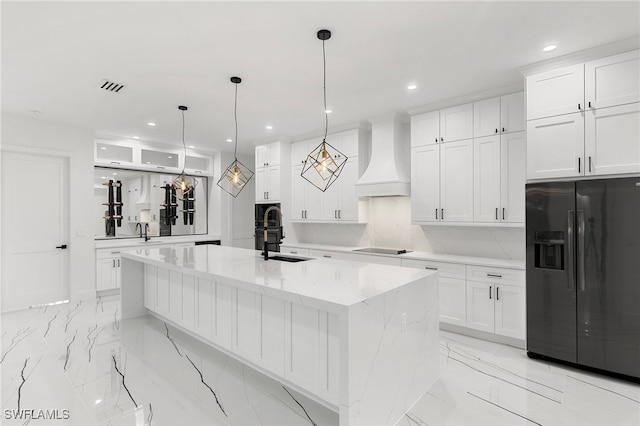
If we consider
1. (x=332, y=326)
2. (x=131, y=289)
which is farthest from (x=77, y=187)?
(x=332, y=326)

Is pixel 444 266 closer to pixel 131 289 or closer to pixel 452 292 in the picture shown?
pixel 452 292

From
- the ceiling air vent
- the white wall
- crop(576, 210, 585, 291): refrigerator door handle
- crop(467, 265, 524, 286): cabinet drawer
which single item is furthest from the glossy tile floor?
the ceiling air vent

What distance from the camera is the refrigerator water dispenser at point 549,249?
9.65 ft

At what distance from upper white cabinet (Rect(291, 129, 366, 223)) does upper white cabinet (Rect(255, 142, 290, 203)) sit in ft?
0.75

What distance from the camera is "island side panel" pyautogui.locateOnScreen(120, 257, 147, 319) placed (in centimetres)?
421

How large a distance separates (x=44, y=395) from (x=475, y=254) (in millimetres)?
4477

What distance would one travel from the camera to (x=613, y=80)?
8.97 feet

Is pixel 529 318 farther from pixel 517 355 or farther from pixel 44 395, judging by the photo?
pixel 44 395

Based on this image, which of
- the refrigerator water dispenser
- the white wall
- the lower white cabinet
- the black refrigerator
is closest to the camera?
the black refrigerator

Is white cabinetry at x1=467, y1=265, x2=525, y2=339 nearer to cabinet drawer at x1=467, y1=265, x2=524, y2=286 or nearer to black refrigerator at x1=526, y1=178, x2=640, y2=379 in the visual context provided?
cabinet drawer at x1=467, y1=265, x2=524, y2=286

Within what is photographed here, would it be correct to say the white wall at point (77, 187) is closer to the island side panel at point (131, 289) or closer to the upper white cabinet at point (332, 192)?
the island side panel at point (131, 289)

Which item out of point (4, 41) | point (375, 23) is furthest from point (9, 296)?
point (375, 23)

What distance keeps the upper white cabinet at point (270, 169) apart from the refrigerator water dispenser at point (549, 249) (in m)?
3.91

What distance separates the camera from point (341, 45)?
2721 mm
